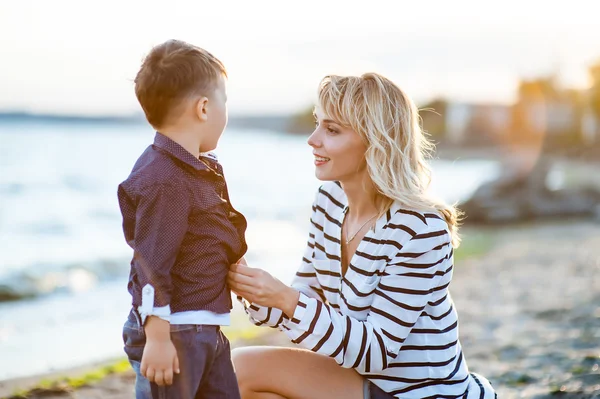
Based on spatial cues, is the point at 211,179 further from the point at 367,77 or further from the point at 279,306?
the point at 367,77

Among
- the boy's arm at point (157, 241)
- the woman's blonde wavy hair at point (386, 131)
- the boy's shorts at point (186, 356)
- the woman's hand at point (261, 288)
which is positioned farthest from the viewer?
the woman's blonde wavy hair at point (386, 131)

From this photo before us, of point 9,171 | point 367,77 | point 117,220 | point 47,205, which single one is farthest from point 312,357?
point 9,171

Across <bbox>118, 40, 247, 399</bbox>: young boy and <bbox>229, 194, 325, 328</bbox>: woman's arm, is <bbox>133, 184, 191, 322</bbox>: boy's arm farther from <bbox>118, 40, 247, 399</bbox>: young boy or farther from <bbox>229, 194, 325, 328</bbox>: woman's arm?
<bbox>229, 194, 325, 328</bbox>: woman's arm

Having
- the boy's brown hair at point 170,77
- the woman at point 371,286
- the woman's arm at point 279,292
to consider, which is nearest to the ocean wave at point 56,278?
the woman's arm at point 279,292

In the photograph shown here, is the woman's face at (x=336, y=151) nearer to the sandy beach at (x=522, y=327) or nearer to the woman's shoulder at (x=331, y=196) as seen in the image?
the woman's shoulder at (x=331, y=196)

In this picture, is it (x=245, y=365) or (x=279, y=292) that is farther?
(x=245, y=365)

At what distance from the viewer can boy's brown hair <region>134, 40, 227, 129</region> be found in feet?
7.20

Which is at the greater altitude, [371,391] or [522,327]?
[522,327]

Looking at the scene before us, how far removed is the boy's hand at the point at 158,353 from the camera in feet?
7.07

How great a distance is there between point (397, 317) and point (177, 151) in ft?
3.40

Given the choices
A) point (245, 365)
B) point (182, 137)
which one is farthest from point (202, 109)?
point (245, 365)

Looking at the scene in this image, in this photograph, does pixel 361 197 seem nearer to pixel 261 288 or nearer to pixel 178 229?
pixel 261 288

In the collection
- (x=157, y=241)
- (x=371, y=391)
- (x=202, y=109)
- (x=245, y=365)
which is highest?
(x=202, y=109)

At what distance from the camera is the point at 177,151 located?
225 cm
